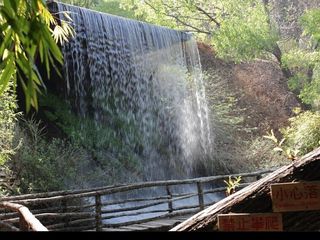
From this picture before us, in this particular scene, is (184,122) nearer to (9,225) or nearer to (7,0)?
(9,225)

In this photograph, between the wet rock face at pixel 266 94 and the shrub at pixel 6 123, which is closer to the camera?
the shrub at pixel 6 123

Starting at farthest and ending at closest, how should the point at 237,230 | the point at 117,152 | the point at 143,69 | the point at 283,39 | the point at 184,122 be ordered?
the point at 184,122 < the point at 143,69 < the point at 283,39 < the point at 117,152 < the point at 237,230

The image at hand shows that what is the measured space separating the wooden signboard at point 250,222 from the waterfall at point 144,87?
3121 mm

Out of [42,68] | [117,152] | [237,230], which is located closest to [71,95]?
[42,68]

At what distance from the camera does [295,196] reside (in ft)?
2.86

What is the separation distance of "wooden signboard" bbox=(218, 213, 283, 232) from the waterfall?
3121mm

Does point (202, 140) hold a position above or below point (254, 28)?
below

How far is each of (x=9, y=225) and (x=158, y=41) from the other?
9.63 feet

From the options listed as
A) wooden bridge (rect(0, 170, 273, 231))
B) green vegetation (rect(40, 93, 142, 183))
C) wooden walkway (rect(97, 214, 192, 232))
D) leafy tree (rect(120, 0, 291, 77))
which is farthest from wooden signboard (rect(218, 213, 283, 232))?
leafy tree (rect(120, 0, 291, 77))

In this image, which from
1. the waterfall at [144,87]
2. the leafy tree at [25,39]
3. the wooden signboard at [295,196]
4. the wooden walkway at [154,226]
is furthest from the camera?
the waterfall at [144,87]

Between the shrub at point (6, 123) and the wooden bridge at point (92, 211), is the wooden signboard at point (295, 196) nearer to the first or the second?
the wooden bridge at point (92, 211)

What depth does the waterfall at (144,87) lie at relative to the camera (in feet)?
13.8

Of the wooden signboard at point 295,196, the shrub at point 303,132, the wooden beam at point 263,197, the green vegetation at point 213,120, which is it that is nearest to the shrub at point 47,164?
the green vegetation at point 213,120

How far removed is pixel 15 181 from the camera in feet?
9.69
